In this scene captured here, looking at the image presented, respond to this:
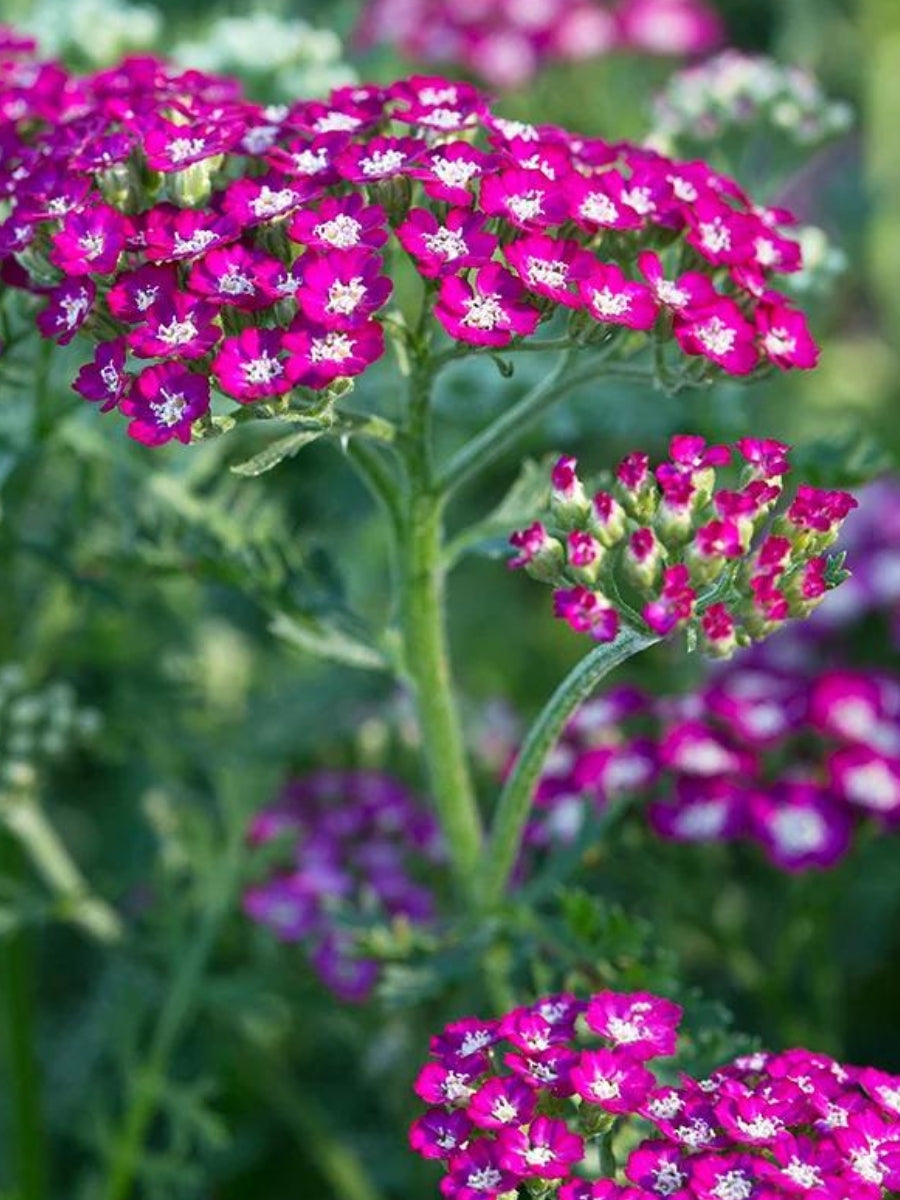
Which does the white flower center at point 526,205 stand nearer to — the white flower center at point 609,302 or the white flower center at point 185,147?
the white flower center at point 609,302

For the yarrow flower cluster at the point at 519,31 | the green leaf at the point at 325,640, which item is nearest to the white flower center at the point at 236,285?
the green leaf at the point at 325,640

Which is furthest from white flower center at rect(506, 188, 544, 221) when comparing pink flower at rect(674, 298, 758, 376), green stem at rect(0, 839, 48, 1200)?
green stem at rect(0, 839, 48, 1200)

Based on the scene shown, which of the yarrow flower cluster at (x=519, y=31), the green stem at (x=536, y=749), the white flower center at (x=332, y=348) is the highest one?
the yarrow flower cluster at (x=519, y=31)

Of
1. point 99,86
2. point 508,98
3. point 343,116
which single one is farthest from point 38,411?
point 508,98

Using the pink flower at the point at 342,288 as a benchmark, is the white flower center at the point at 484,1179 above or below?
below

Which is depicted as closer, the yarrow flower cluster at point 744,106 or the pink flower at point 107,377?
the pink flower at point 107,377

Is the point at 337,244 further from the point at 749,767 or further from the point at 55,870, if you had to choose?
the point at 55,870
